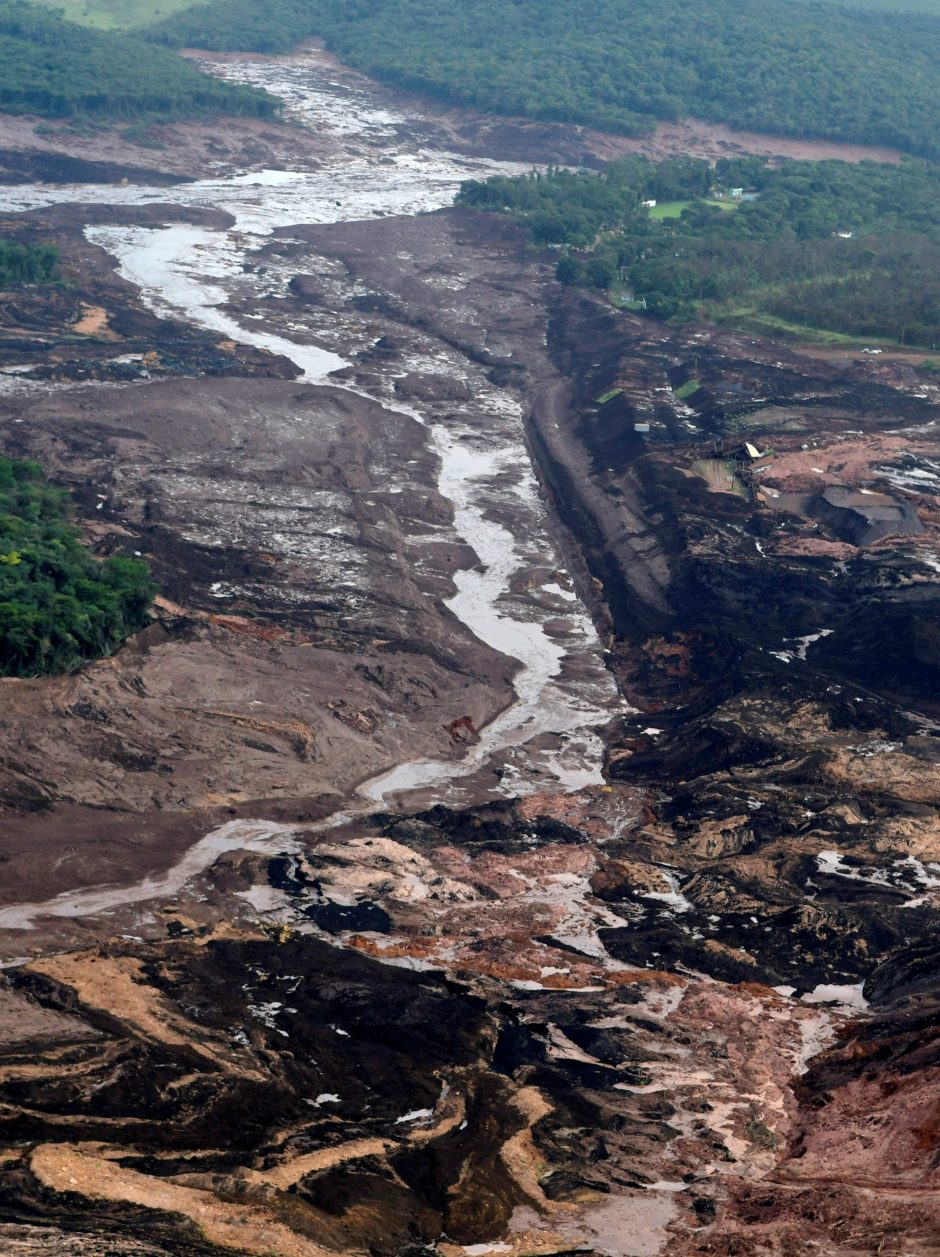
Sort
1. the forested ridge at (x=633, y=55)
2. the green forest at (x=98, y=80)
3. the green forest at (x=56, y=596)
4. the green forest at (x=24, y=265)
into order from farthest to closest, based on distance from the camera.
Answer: the forested ridge at (x=633, y=55) → the green forest at (x=98, y=80) → the green forest at (x=24, y=265) → the green forest at (x=56, y=596)

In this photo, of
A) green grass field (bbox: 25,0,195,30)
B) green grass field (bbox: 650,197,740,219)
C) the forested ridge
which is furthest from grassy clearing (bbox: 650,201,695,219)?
green grass field (bbox: 25,0,195,30)

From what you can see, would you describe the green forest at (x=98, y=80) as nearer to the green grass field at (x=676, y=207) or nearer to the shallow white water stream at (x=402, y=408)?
the shallow white water stream at (x=402, y=408)

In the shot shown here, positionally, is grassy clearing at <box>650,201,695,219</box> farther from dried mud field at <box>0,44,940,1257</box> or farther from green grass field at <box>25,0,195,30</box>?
green grass field at <box>25,0,195,30</box>

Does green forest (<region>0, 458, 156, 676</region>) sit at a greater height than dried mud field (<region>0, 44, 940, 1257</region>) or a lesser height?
greater

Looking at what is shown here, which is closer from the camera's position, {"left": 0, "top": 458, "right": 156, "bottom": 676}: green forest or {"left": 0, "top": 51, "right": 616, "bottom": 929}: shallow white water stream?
{"left": 0, "top": 458, "right": 156, "bottom": 676}: green forest

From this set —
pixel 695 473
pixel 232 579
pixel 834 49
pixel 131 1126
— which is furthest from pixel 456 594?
pixel 834 49

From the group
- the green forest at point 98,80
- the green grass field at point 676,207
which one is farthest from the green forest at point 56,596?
the green grass field at point 676,207

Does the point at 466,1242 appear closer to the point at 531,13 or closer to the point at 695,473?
the point at 695,473
